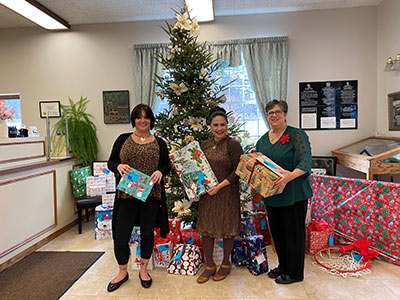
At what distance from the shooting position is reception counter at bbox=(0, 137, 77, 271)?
2.82 meters

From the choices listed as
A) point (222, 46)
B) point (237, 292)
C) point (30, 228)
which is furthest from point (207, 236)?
point (222, 46)

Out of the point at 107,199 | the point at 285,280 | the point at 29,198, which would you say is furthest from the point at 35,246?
the point at 285,280

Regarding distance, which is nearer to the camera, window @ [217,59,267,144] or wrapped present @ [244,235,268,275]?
wrapped present @ [244,235,268,275]

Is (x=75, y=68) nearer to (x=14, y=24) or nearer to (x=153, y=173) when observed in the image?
(x=14, y=24)

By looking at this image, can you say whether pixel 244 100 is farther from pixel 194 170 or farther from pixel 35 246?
pixel 35 246

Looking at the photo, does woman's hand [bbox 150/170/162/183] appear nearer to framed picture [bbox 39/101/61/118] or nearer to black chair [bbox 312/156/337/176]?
black chair [bbox 312/156/337/176]

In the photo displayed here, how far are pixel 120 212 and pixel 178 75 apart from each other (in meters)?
1.30

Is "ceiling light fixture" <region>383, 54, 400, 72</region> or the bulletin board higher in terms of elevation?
"ceiling light fixture" <region>383, 54, 400, 72</region>

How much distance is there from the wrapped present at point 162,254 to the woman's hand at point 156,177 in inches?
31.1

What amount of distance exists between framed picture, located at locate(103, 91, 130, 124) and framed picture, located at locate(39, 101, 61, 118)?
0.78 m

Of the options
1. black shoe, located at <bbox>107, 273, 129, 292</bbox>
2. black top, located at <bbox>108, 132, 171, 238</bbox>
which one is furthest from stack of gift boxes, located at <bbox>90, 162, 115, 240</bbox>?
black top, located at <bbox>108, 132, 171, 238</bbox>

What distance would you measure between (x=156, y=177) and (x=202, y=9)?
2.70 metres

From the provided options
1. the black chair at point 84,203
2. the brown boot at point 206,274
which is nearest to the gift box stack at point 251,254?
the brown boot at point 206,274

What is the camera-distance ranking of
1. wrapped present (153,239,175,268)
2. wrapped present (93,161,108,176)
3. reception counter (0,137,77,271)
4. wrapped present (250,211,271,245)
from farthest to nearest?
wrapped present (93,161,108,176) → wrapped present (250,211,271,245) → reception counter (0,137,77,271) → wrapped present (153,239,175,268)
